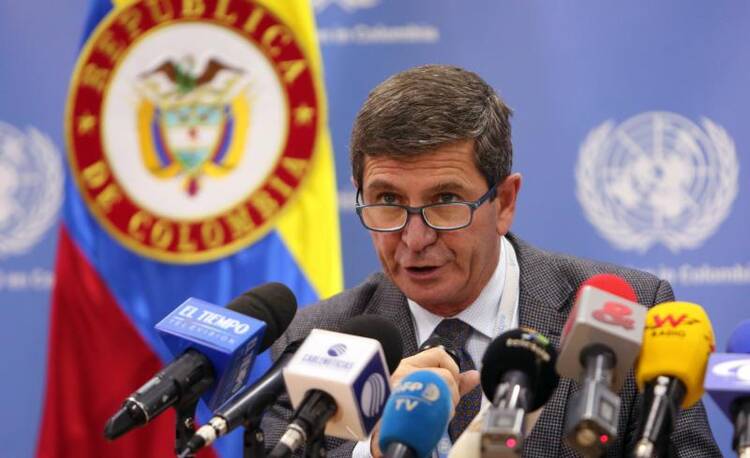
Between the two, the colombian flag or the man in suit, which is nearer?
the man in suit

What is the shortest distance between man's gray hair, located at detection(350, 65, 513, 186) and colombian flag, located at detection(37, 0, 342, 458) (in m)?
1.47

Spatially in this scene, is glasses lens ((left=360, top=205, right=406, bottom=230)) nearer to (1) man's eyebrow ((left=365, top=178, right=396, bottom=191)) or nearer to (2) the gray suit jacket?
(1) man's eyebrow ((left=365, top=178, right=396, bottom=191))

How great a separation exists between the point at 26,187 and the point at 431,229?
2336 mm

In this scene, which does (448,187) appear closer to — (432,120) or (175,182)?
(432,120)

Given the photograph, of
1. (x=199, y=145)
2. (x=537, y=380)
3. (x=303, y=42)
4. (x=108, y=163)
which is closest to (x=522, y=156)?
(x=303, y=42)

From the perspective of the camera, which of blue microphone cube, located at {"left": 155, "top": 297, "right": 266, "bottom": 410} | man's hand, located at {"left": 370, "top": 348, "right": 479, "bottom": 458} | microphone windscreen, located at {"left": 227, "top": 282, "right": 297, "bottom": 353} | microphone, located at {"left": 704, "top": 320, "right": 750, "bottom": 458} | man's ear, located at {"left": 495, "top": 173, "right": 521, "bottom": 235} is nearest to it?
microphone, located at {"left": 704, "top": 320, "right": 750, "bottom": 458}

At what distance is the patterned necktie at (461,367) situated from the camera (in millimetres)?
2654

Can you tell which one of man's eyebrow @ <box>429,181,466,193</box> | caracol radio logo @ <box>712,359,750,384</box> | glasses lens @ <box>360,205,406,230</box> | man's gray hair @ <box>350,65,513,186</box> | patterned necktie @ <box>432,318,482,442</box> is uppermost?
man's gray hair @ <box>350,65,513,186</box>

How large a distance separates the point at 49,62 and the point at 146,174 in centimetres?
61

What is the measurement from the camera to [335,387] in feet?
5.51

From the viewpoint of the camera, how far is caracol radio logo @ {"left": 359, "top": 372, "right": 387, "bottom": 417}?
1.71 m

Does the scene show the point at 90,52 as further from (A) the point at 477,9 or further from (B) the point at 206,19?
(A) the point at 477,9

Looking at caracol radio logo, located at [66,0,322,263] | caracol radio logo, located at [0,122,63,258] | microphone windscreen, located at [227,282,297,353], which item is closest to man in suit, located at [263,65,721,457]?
microphone windscreen, located at [227,282,297,353]

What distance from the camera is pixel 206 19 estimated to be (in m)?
4.13
